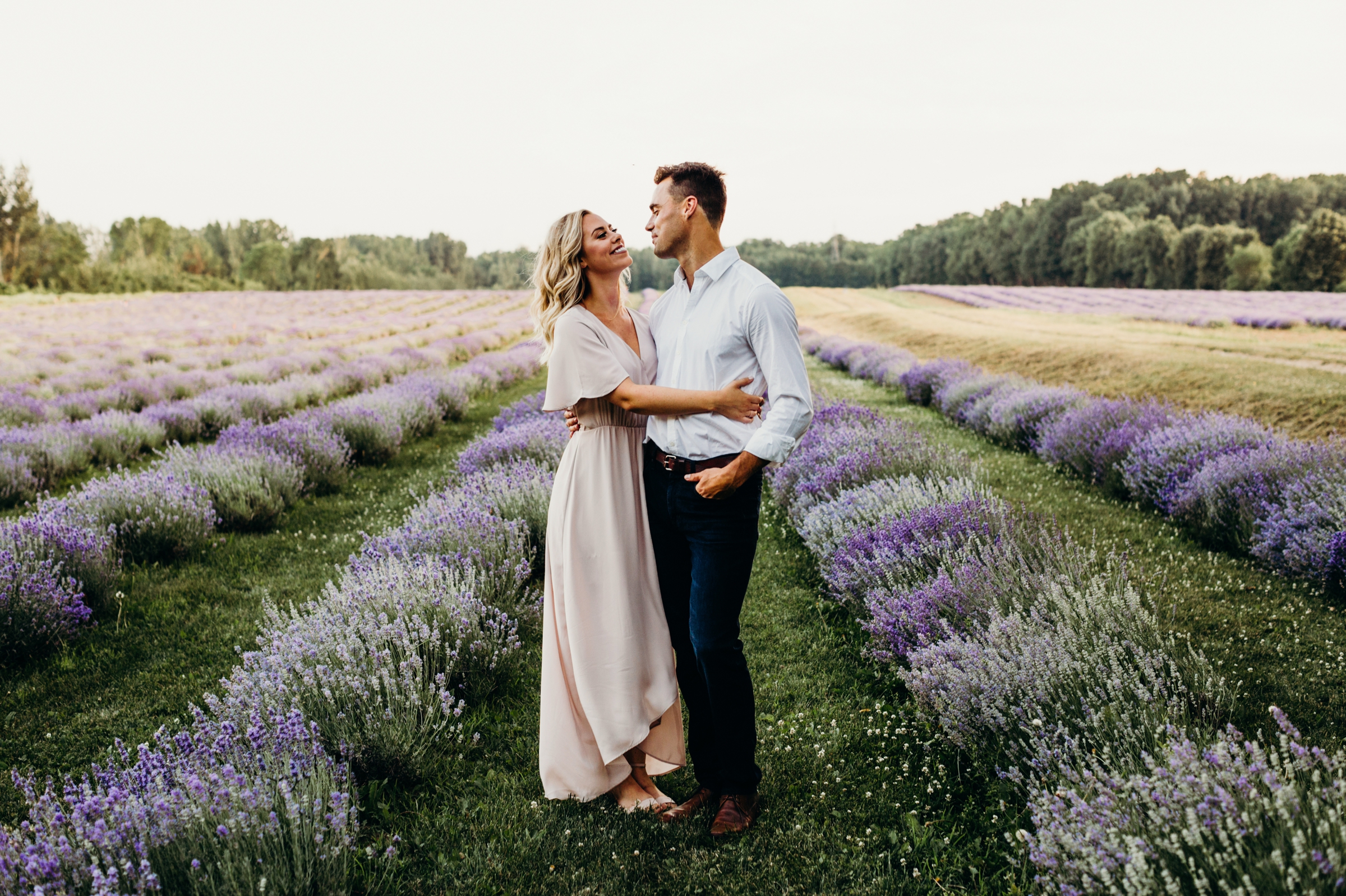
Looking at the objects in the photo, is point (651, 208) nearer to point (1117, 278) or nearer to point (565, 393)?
point (565, 393)

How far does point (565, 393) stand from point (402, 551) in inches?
92.2

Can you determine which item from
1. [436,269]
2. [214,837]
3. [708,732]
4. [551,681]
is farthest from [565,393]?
[436,269]

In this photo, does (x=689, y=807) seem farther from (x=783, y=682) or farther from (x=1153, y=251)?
(x=1153, y=251)

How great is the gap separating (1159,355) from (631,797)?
14381 millimetres

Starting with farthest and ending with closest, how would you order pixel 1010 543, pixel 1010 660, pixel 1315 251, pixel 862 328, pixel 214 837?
1. pixel 1315 251
2. pixel 862 328
3. pixel 1010 543
4. pixel 1010 660
5. pixel 214 837

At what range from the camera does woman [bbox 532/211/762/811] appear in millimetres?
2396

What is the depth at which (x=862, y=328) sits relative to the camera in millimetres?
29641

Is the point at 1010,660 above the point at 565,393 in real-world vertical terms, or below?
below

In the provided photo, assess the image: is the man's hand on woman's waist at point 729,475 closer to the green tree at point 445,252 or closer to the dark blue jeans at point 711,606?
the dark blue jeans at point 711,606

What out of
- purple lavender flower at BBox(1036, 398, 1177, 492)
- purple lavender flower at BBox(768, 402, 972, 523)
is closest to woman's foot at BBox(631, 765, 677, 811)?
purple lavender flower at BBox(768, 402, 972, 523)

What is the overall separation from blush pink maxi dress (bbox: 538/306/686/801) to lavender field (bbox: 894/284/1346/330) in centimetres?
2550

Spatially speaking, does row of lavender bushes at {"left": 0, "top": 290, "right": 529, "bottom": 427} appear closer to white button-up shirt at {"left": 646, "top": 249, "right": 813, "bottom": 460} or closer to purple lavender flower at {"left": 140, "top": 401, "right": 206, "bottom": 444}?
purple lavender flower at {"left": 140, "top": 401, "right": 206, "bottom": 444}

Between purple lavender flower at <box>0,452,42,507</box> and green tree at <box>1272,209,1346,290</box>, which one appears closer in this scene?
purple lavender flower at <box>0,452,42,507</box>

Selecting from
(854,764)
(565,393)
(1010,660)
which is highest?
(565,393)
